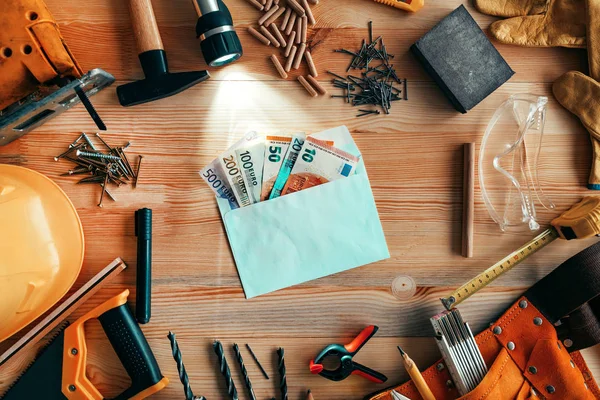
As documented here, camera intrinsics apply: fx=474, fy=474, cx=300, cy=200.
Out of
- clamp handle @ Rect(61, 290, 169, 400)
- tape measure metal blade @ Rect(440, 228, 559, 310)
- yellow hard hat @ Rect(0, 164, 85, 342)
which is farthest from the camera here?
tape measure metal blade @ Rect(440, 228, 559, 310)

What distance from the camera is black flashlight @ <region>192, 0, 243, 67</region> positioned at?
124 centimetres

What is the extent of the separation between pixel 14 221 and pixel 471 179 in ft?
3.91

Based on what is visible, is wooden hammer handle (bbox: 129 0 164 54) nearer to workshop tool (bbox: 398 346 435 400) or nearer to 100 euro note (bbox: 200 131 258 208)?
100 euro note (bbox: 200 131 258 208)

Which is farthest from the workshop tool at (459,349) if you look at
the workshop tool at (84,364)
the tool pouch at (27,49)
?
the tool pouch at (27,49)

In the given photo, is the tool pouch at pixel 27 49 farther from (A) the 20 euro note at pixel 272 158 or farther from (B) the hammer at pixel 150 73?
(A) the 20 euro note at pixel 272 158

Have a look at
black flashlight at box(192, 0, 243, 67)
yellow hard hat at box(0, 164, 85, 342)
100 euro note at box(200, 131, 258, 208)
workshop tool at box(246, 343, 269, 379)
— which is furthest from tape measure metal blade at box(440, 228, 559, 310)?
yellow hard hat at box(0, 164, 85, 342)

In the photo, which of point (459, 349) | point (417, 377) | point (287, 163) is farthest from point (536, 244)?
point (287, 163)

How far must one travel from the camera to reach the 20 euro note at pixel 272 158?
1.34 metres

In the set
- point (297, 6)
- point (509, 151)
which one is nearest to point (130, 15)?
point (297, 6)

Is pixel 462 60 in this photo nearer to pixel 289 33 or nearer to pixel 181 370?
pixel 289 33

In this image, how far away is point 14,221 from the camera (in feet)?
3.71

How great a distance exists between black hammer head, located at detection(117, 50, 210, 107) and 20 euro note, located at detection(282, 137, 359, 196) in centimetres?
35

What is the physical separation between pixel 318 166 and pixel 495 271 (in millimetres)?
584

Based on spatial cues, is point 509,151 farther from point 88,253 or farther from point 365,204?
point 88,253
